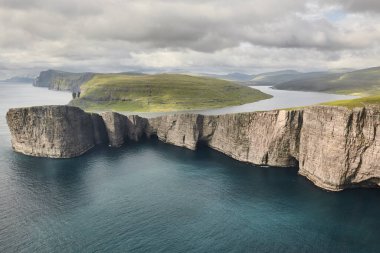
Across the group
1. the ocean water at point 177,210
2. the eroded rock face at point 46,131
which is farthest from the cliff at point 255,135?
the ocean water at point 177,210

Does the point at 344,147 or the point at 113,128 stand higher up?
the point at 344,147

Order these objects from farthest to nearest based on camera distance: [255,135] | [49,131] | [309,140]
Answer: [49,131]
[255,135]
[309,140]

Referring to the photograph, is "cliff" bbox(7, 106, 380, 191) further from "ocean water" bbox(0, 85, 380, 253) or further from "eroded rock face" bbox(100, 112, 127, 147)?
"ocean water" bbox(0, 85, 380, 253)

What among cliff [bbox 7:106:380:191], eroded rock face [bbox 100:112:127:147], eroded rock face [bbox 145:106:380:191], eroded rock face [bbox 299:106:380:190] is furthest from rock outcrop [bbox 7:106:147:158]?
eroded rock face [bbox 299:106:380:190]

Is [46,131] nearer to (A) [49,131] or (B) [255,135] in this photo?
(A) [49,131]

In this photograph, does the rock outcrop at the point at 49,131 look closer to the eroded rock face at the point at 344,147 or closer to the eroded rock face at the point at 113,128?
the eroded rock face at the point at 113,128

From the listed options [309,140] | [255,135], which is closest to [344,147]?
[309,140]

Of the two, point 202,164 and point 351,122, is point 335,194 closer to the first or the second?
point 351,122

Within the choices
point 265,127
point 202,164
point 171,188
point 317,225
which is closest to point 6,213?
point 171,188
